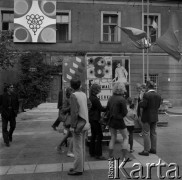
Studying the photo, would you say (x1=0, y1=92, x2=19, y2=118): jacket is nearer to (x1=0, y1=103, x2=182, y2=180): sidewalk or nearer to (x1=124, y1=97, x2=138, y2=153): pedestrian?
(x1=0, y1=103, x2=182, y2=180): sidewalk

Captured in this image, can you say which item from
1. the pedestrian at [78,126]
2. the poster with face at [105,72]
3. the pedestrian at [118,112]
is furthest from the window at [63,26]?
the pedestrian at [78,126]

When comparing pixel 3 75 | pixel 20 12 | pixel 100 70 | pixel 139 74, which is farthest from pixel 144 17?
pixel 100 70

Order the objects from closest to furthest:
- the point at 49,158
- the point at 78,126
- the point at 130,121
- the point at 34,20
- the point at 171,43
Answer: the point at 78,126, the point at 49,158, the point at 130,121, the point at 171,43, the point at 34,20

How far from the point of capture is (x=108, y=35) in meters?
24.5

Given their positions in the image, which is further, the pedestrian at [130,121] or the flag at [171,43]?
the flag at [171,43]

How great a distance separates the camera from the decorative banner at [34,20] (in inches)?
912

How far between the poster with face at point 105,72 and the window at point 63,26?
1521cm

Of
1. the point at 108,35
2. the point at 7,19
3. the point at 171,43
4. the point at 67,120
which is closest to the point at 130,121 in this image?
the point at 67,120

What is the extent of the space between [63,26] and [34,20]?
2.22 m

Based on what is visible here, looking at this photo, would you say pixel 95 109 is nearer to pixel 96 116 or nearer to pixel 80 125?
pixel 96 116

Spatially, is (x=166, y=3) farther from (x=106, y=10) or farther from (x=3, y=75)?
(x=3, y=75)

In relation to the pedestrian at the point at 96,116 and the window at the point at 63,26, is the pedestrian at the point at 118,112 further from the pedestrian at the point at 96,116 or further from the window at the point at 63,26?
the window at the point at 63,26

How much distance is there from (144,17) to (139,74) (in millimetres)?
4457

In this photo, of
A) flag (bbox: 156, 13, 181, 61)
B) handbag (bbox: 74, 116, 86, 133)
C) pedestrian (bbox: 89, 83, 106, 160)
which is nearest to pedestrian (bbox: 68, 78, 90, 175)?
handbag (bbox: 74, 116, 86, 133)
